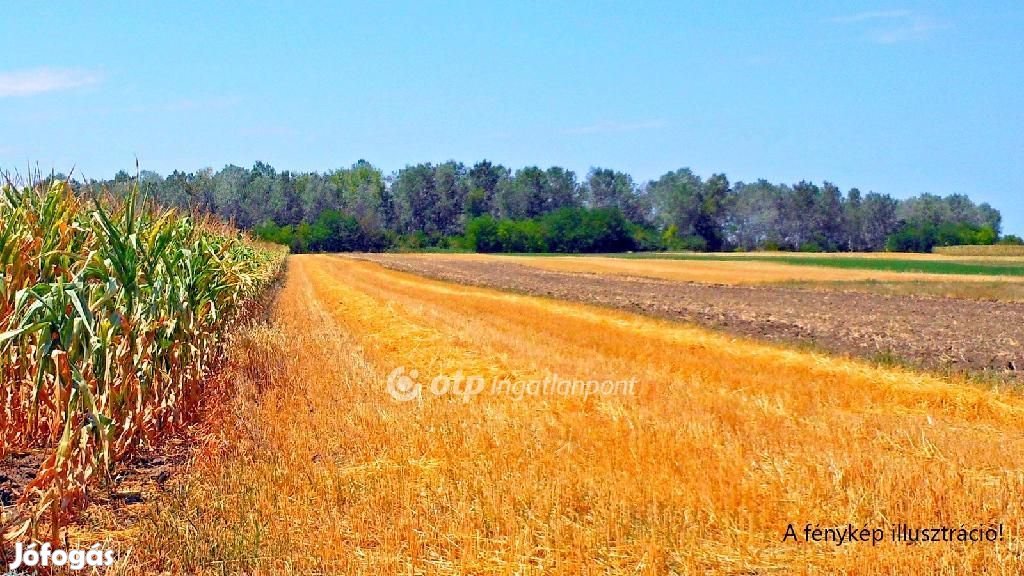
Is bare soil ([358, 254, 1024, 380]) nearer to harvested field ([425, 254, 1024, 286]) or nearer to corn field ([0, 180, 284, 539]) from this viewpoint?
corn field ([0, 180, 284, 539])

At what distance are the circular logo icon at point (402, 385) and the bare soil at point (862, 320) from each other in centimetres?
799

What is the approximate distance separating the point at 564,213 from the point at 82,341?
133603 mm

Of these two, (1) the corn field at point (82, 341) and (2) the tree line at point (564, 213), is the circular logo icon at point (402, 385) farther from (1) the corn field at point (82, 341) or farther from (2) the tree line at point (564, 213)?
(2) the tree line at point (564, 213)

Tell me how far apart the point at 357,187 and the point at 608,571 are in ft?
554

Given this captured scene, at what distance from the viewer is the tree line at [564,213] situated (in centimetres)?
13375

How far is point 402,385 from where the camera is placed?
11609 millimetres

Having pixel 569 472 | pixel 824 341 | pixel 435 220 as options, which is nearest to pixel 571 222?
pixel 435 220

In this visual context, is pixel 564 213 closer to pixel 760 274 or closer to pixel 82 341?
pixel 760 274

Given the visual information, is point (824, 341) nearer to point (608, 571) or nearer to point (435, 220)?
point (608, 571)

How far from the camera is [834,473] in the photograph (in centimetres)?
697

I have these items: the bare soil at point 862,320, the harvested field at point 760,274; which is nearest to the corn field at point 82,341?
the bare soil at point 862,320

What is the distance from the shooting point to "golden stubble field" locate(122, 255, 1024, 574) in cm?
547

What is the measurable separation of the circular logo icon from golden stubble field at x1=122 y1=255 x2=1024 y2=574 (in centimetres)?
21

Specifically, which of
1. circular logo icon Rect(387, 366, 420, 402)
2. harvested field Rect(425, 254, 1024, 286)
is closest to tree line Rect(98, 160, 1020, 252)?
harvested field Rect(425, 254, 1024, 286)
